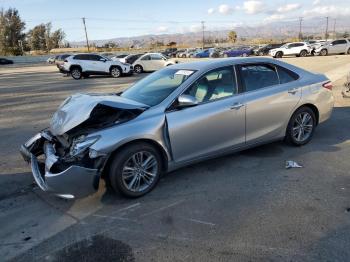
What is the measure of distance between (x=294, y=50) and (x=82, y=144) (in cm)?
4120

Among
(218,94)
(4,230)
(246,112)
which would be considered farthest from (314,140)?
(4,230)

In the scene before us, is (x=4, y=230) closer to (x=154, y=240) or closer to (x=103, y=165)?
(x=103, y=165)

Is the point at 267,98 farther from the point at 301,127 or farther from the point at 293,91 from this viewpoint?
the point at 301,127

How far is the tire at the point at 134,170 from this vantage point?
4418 millimetres

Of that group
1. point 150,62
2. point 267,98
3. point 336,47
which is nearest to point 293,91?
point 267,98

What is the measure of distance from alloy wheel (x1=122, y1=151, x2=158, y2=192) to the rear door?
160 cm

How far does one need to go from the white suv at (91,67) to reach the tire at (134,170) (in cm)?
2054

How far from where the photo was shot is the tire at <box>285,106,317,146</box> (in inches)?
240

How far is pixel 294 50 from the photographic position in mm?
41875

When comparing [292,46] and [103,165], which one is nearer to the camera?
[103,165]

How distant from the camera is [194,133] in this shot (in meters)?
4.95

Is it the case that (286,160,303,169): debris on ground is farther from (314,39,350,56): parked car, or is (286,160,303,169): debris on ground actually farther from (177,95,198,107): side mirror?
(314,39,350,56): parked car

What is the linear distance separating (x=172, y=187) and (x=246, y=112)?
1527mm

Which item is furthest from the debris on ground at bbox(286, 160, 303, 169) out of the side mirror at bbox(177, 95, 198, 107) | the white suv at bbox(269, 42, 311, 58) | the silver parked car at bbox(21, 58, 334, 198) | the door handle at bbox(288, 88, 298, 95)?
the white suv at bbox(269, 42, 311, 58)
